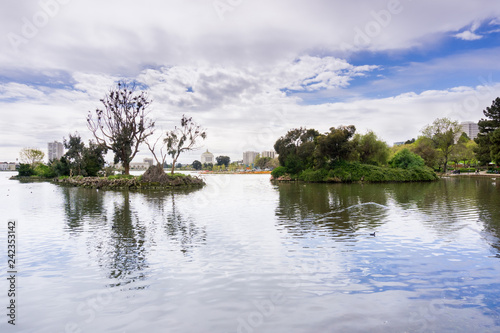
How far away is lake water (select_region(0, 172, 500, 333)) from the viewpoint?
5.00 m

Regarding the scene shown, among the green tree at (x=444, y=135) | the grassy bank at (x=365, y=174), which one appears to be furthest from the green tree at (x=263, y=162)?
the grassy bank at (x=365, y=174)

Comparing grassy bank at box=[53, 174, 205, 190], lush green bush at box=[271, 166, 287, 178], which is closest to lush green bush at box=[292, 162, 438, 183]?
lush green bush at box=[271, 166, 287, 178]

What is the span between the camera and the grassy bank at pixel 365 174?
4538 centimetres

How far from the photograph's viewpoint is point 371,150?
53750mm

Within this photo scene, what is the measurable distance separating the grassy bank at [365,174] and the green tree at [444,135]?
2399 cm

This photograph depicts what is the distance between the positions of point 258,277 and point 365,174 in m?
42.4

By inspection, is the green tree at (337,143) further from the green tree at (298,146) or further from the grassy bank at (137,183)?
the grassy bank at (137,183)

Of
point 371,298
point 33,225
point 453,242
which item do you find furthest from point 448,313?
point 33,225

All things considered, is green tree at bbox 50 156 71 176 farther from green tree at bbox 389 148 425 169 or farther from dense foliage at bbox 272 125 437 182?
green tree at bbox 389 148 425 169

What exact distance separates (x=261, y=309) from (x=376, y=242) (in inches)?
216

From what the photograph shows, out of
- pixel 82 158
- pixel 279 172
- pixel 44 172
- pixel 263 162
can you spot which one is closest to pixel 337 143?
pixel 279 172

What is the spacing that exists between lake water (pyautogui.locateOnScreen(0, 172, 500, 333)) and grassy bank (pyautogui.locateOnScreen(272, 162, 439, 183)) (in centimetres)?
3331

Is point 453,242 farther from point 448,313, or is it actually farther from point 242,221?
point 242,221

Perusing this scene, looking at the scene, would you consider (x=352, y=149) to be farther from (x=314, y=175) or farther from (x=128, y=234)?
(x=128, y=234)
